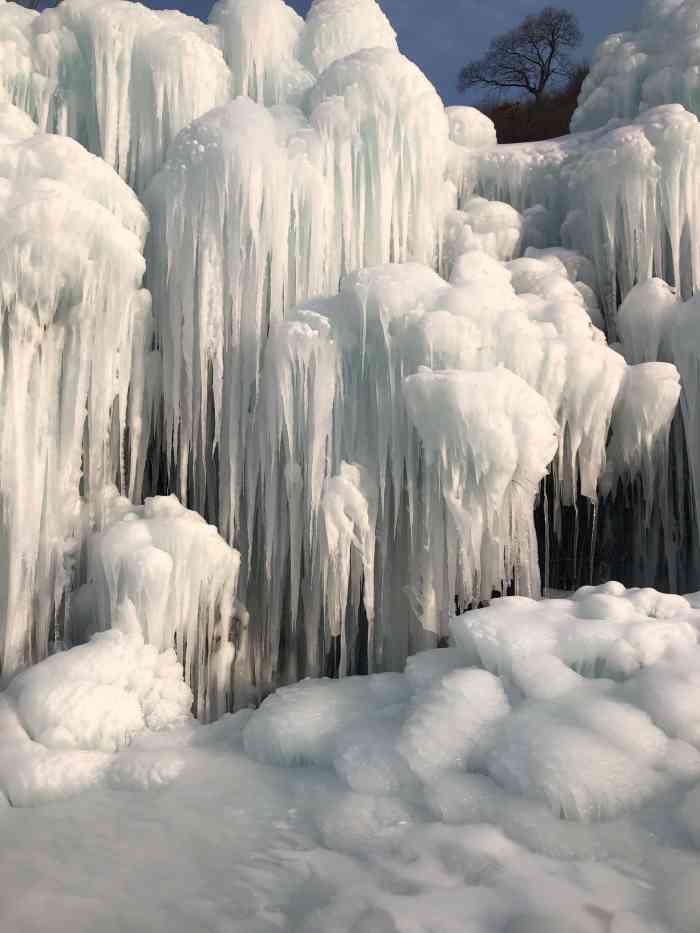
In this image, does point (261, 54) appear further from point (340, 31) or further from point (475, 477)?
point (475, 477)

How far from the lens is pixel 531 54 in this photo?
20312mm

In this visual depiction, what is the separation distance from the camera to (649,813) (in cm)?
322

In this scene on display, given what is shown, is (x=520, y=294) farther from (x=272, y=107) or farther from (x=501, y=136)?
(x=501, y=136)

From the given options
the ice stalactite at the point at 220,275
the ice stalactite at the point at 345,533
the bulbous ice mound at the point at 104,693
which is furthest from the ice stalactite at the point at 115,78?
the bulbous ice mound at the point at 104,693

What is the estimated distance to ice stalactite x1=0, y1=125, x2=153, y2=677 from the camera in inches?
198

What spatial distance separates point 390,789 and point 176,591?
222 cm

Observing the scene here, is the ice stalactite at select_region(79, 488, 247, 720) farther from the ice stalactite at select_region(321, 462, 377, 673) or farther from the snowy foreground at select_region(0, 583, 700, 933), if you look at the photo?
the ice stalactite at select_region(321, 462, 377, 673)

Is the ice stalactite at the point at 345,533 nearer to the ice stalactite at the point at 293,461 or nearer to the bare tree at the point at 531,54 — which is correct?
the ice stalactite at the point at 293,461

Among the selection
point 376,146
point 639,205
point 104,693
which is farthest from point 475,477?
point 639,205

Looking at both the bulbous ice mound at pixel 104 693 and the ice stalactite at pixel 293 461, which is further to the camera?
the ice stalactite at pixel 293 461

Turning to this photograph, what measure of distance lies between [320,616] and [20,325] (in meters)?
3.16

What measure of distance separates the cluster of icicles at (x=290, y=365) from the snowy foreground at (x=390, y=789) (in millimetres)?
822

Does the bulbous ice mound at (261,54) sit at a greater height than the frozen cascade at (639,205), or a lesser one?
greater

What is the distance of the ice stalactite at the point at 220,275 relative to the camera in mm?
5914
